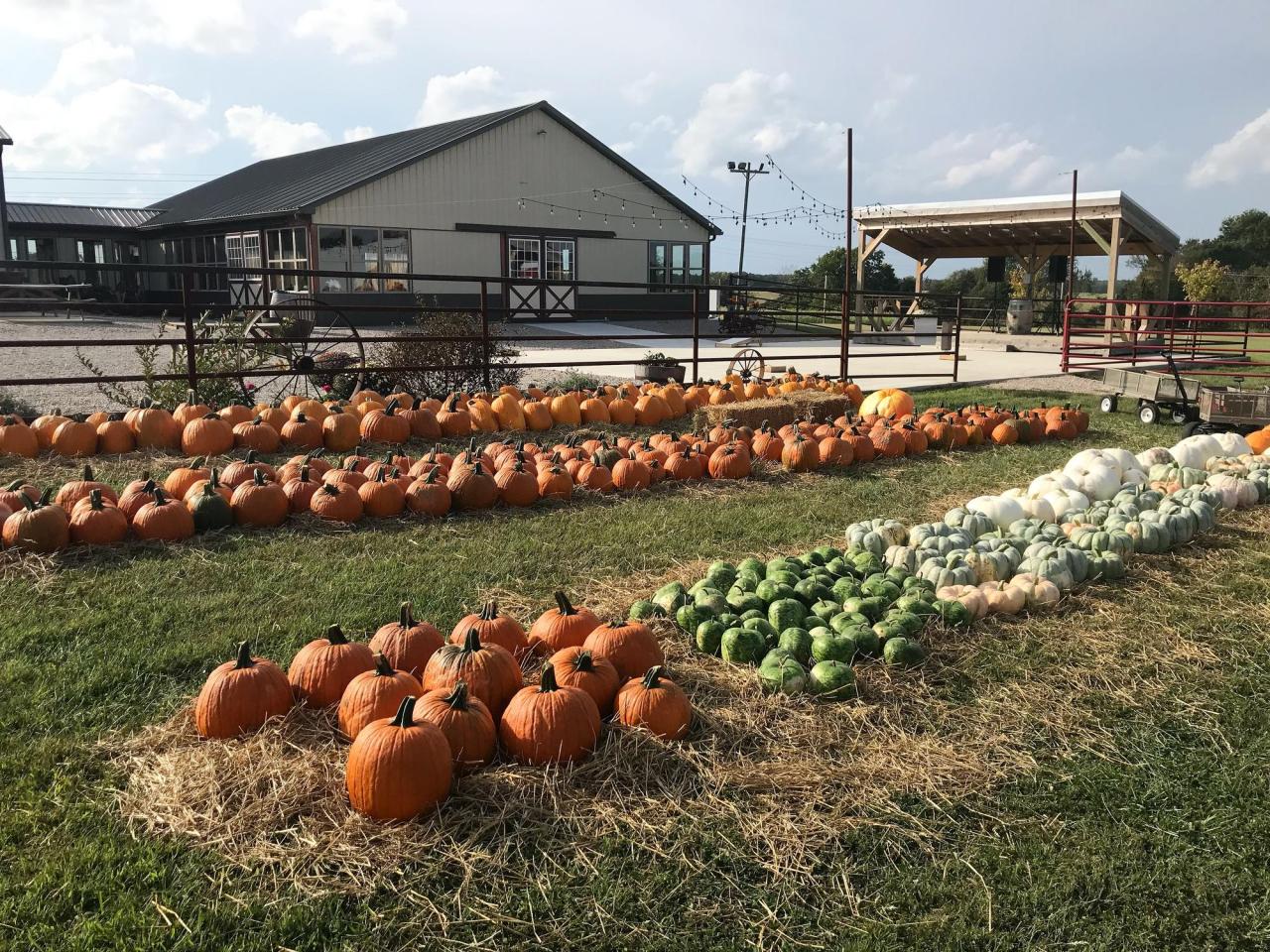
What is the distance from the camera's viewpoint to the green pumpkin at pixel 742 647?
3541mm

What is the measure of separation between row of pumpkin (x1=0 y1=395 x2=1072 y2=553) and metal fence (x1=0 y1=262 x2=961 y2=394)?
5.66 ft

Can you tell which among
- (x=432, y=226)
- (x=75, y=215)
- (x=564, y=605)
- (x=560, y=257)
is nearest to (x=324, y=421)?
(x=564, y=605)

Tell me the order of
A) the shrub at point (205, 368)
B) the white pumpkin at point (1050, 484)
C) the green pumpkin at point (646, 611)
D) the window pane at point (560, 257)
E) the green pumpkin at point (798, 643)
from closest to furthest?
the green pumpkin at point (798, 643)
the green pumpkin at point (646, 611)
the white pumpkin at point (1050, 484)
the shrub at point (205, 368)
the window pane at point (560, 257)

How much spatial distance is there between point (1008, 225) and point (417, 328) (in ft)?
61.6

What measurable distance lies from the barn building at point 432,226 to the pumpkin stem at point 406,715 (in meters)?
22.0

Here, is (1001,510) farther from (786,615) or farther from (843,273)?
(843,273)

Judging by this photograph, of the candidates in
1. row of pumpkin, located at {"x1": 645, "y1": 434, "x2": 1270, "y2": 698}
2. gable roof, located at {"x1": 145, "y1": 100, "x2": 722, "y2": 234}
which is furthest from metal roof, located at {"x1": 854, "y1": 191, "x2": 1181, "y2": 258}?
row of pumpkin, located at {"x1": 645, "y1": 434, "x2": 1270, "y2": 698}

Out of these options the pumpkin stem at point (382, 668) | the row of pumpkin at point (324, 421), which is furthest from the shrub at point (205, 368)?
the pumpkin stem at point (382, 668)

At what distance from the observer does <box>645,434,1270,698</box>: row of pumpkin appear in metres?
3.58

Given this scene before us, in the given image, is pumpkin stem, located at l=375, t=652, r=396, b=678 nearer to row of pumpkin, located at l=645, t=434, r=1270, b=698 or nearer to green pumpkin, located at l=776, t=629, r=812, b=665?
row of pumpkin, located at l=645, t=434, r=1270, b=698

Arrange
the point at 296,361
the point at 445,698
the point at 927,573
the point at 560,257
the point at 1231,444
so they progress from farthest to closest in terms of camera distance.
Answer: the point at 560,257, the point at 296,361, the point at 1231,444, the point at 927,573, the point at 445,698

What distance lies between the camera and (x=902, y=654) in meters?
3.56

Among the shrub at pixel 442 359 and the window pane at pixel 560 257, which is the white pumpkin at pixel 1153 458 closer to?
the shrub at pixel 442 359

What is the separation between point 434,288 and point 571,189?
19.6ft
